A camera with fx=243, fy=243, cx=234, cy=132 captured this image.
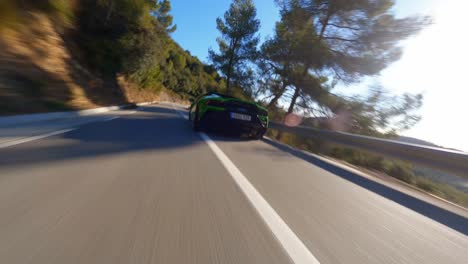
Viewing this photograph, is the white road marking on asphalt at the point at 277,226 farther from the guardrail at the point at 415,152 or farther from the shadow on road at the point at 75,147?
the guardrail at the point at 415,152

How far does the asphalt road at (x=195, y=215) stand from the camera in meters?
1.59

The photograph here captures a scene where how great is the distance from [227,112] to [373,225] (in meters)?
4.96

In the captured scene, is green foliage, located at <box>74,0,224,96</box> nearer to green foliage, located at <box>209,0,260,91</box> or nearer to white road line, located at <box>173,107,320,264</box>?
green foliage, located at <box>209,0,260,91</box>

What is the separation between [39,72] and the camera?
396 inches

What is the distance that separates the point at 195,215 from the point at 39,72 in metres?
11.5

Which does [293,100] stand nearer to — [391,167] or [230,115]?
[391,167]

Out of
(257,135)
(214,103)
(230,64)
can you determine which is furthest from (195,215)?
(230,64)

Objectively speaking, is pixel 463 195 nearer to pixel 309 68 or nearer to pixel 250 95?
pixel 309 68

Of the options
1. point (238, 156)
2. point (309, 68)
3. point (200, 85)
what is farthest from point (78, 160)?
point (200, 85)

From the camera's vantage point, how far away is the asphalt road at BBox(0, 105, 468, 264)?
159 centimetres

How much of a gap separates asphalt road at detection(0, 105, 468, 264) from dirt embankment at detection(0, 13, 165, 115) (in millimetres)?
5191

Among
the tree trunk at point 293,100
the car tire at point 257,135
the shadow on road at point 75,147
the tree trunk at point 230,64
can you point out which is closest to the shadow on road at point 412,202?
the car tire at point 257,135

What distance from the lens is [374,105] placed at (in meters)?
10.6

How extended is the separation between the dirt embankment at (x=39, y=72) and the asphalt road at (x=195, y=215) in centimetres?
519
